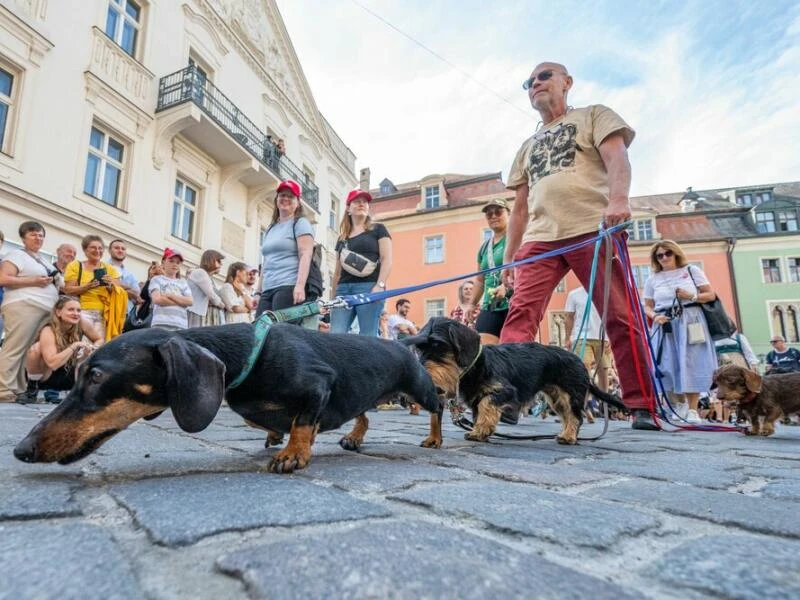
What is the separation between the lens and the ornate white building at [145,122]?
927 centimetres

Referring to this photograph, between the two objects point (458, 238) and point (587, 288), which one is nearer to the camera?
point (587, 288)

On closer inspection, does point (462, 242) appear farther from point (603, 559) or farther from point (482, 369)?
point (603, 559)

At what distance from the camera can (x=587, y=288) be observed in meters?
3.73

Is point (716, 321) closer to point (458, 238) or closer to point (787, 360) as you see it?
point (787, 360)

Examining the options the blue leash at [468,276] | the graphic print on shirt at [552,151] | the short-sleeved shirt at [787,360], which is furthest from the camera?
the short-sleeved shirt at [787,360]

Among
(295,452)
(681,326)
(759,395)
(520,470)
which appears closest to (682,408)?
(681,326)

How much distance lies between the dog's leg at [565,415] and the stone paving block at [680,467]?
62cm

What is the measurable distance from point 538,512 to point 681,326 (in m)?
4.83

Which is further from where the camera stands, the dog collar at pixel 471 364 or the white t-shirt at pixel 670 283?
the white t-shirt at pixel 670 283

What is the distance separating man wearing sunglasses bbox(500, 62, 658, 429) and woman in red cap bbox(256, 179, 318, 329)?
1.75 metres

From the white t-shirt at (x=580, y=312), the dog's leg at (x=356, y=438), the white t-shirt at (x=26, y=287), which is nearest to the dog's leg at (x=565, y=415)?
the dog's leg at (x=356, y=438)

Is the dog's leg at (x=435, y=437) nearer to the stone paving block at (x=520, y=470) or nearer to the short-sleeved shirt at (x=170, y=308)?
the stone paving block at (x=520, y=470)

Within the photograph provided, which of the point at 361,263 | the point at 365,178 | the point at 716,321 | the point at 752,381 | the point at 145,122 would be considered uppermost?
the point at 365,178

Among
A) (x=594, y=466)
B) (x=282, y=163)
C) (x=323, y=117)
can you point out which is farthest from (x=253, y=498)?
(x=323, y=117)
